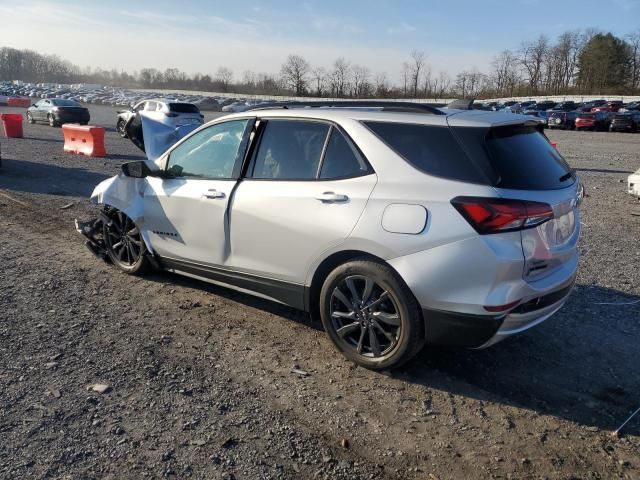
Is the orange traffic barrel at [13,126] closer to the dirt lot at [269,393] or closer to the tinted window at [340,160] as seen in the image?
the dirt lot at [269,393]

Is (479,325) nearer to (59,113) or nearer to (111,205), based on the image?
(111,205)

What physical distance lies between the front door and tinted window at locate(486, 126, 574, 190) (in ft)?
6.75

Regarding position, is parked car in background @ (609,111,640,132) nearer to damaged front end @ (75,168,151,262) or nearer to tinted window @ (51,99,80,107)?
tinted window @ (51,99,80,107)

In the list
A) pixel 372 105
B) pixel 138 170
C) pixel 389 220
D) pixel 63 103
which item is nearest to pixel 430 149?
pixel 389 220

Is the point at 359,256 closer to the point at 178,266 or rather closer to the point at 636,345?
the point at 178,266

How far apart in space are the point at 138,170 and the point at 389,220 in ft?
9.24

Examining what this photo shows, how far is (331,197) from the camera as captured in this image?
3734mm

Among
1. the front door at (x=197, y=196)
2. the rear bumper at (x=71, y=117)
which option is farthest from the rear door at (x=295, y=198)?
the rear bumper at (x=71, y=117)

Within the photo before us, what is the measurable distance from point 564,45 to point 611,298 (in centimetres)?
11269

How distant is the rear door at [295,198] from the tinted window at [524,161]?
0.83 metres

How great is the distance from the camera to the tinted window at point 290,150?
3990 millimetres

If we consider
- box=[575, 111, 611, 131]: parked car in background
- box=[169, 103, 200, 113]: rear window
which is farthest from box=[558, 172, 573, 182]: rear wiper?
box=[575, 111, 611, 131]: parked car in background

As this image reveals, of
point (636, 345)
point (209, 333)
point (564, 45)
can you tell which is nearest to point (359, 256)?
point (209, 333)

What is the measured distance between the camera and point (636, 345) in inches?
166
